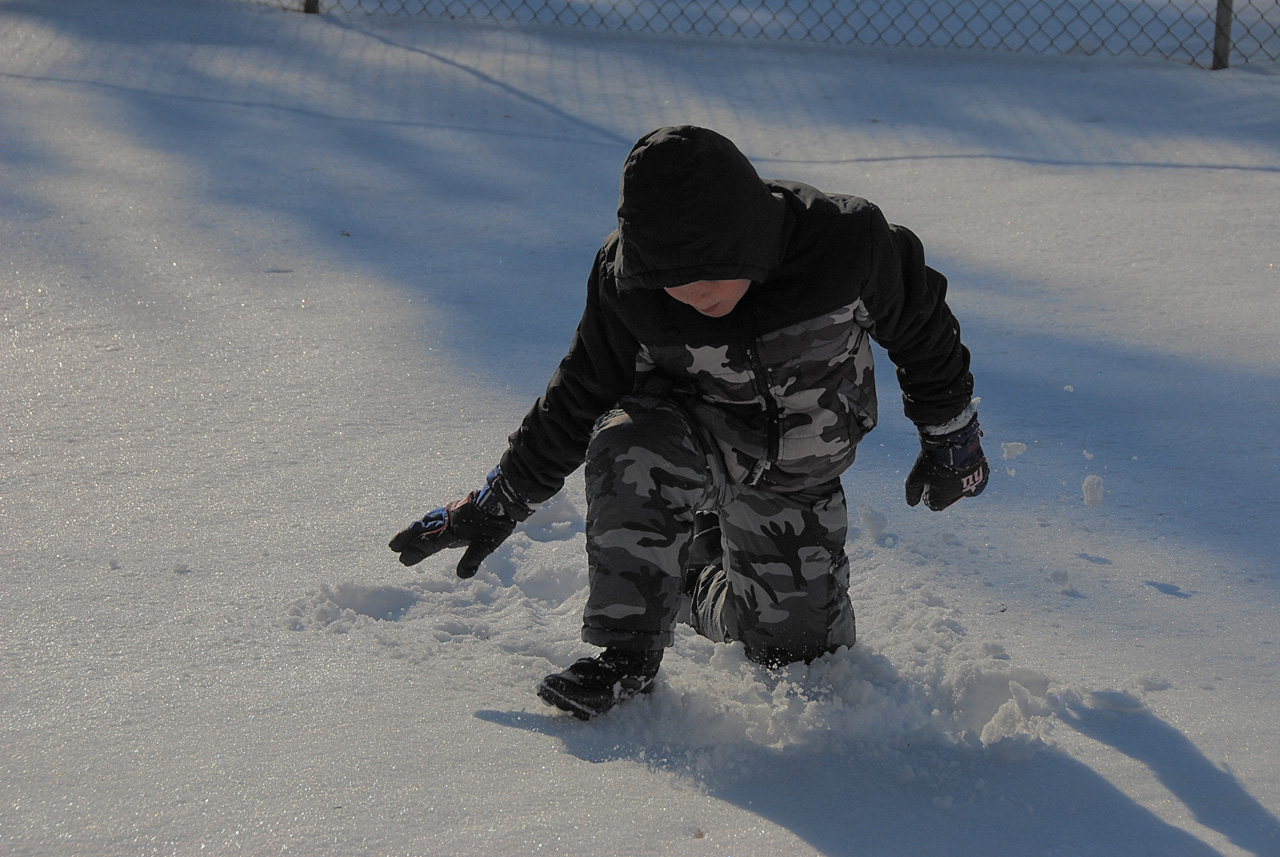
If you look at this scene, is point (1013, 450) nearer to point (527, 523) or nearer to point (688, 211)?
point (527, 523)

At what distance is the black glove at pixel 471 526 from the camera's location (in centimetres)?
164

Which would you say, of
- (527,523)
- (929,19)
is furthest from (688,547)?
(929,19)

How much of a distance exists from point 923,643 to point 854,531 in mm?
386

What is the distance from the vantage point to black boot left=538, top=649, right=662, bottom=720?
4.73 ft

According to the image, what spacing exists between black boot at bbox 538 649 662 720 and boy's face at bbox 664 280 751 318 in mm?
459

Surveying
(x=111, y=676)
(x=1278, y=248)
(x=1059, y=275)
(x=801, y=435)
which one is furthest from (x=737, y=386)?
(x=1278, y=248)

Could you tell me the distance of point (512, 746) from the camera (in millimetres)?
1385

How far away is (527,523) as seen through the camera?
2.03 metres

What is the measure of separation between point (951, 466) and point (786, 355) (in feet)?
1.12

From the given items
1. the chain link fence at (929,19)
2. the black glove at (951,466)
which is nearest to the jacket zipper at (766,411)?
the black glove at (951,466)

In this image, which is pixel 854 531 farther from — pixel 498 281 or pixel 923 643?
pixel 498 281

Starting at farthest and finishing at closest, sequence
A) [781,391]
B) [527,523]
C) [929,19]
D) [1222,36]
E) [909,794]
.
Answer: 1. [929,19]
2. [1222,36]
3. [527,523]
4. [781,391]
5. [909,794]

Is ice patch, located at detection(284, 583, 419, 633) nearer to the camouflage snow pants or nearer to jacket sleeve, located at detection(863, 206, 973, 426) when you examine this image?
the camouflage snow pants

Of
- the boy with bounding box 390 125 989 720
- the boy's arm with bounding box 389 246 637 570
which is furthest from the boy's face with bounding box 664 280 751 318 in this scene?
the boy's arm with bounding box 389 246 637 570
